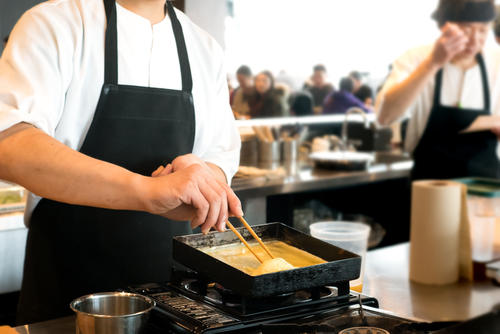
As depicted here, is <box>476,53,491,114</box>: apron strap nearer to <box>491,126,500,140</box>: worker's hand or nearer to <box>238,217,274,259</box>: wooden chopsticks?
<box>491,126,500,140</box>: worker's hand

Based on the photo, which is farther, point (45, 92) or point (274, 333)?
point (45, 92)

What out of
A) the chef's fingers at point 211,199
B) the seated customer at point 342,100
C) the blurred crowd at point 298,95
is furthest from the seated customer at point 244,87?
Result: the chef's fingers at point 211,199

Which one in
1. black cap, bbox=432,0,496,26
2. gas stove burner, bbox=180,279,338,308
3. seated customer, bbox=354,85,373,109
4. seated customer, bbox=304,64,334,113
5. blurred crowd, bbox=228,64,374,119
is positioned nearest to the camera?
gas stove burner, bbox=180,279,338,308

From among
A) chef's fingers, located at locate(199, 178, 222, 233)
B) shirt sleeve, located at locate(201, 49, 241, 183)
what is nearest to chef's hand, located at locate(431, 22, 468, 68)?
shirt sleeve, located at locate(201, 49, 241, 183)

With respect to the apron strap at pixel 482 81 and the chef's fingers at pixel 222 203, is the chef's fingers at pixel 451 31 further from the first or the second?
the chef's fingers at pixel 222 203

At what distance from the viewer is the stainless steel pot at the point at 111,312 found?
1.02 metres

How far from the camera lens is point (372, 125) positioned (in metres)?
4.64

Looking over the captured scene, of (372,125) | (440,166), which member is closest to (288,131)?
(372,125)

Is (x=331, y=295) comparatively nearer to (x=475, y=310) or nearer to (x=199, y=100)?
(x=475, y=310)

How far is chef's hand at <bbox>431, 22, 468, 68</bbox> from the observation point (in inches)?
114

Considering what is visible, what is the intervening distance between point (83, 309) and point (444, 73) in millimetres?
2633

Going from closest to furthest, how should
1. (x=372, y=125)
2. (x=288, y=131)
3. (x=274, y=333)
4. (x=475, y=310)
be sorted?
1. (x=274, y=333)
2. (x=475, y=310)
3. (x=288, y=131)
4. (x=372, y=125)

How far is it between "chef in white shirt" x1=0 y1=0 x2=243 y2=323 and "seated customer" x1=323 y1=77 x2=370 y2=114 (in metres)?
3.19

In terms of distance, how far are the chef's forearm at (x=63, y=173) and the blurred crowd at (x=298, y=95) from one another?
2.47 meters
